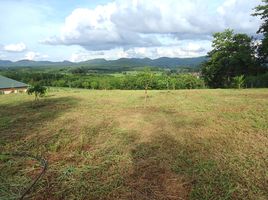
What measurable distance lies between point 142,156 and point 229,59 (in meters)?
31.0

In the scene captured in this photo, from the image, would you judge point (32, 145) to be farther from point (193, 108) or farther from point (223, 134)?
point (193, 108)

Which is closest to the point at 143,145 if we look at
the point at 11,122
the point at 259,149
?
the point at 259,149

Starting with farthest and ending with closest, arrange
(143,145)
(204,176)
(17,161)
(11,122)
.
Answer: (11,122)
(143,145)
(17,161)
(204,176)

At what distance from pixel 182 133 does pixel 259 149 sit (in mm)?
2374

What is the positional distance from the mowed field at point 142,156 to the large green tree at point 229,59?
2452cm

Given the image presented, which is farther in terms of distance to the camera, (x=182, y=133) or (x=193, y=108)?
(x=193, y=108)

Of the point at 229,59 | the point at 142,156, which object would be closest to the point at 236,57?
the point at 229,59

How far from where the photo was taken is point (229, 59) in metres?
35.3

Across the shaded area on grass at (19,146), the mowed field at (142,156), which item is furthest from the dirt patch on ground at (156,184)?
the shaded area on grass at (19,146)

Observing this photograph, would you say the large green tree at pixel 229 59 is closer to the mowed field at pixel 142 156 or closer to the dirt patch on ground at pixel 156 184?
the mowed field at pixel 142 156

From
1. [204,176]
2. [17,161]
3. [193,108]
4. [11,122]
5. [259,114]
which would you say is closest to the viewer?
[204,176]

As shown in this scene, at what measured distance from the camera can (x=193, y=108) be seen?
43.1 feet

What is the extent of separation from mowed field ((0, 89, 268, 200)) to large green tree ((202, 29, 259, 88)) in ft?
80.5

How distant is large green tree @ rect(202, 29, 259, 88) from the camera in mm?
34594
